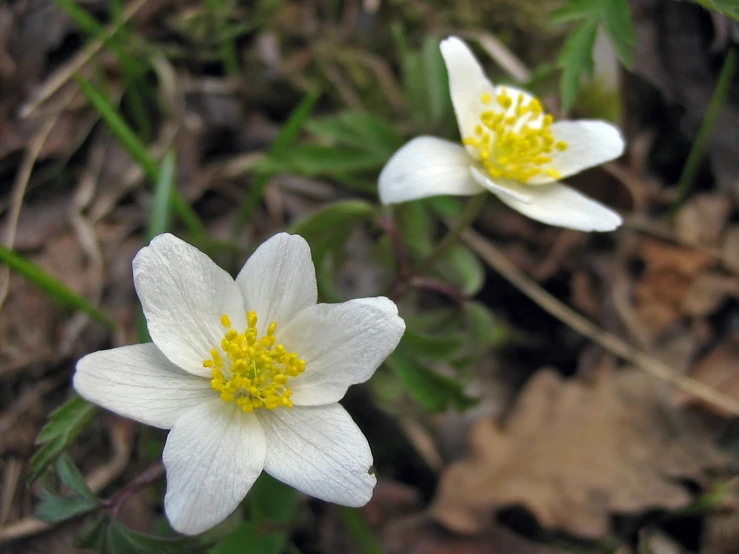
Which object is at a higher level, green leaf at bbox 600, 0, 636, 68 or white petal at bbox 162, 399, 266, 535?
green leaf at bbox 600, 0, 636, 68

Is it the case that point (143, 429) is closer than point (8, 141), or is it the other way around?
point (143, 429)

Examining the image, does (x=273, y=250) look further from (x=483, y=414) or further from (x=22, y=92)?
(x=22, y=92)

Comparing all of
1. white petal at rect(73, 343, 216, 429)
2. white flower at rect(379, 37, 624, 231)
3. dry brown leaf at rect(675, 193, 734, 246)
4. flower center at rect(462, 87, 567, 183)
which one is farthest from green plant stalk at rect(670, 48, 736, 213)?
white petal at rect(73, 343, 216, 429)

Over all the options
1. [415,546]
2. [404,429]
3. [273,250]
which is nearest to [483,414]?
[404,429]

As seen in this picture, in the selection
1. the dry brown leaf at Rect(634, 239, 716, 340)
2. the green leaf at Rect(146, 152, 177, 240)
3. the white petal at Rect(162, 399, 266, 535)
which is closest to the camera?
the white petal at Rect(162, 399, 266, 535)

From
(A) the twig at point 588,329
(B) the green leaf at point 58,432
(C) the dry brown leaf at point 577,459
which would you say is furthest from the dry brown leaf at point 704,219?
(B) the green leaf at point 58,432

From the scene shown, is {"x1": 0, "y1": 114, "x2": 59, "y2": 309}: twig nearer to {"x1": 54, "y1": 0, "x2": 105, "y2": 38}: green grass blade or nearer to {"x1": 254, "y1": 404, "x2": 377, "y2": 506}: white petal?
{"x1": 54, "y1": 0, "x2": 105, "y2": 38}: green grass blade

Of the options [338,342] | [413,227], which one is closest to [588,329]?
[413,227]
